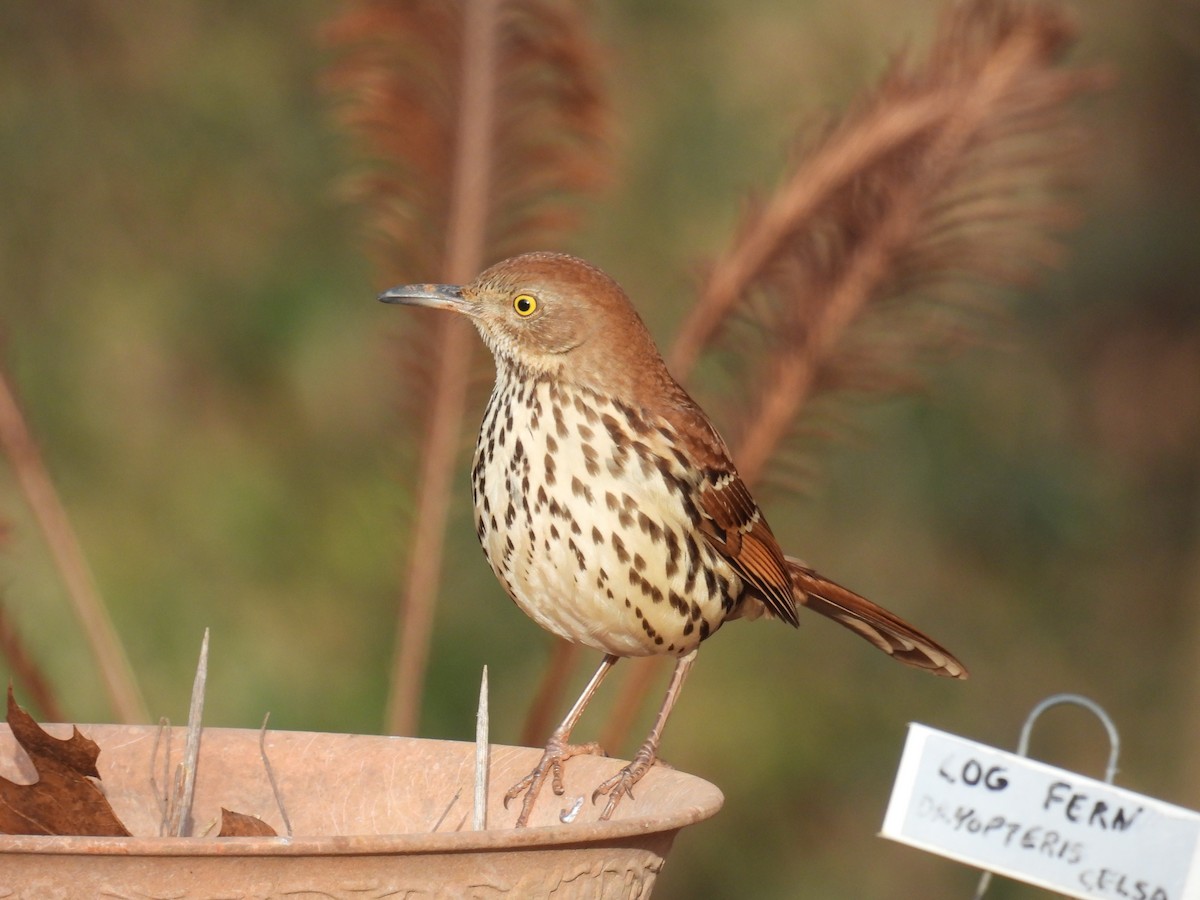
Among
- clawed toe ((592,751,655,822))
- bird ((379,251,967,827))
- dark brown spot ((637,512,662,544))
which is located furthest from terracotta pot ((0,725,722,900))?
dark brown spot ((637,512,662,544))

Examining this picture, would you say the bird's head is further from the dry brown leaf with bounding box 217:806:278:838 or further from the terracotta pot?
the dry brown leaf with bounding box 217:806:278:838

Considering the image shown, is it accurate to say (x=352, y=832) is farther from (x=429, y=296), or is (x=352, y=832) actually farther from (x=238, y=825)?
(x=429, y=296)

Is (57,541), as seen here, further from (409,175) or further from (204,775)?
(204,775)

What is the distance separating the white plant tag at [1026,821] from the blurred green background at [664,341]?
4.07m

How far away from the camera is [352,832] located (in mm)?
2615

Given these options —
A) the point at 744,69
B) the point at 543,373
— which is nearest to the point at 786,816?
the point at 744,69

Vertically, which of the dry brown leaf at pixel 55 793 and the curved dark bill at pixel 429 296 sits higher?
the curved dark bill at pixel 429 296

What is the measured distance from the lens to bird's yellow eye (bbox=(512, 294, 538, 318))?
10.3 ft

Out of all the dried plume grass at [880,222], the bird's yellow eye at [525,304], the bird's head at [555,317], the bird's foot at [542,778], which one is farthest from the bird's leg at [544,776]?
the dried plume grass at [880,222]

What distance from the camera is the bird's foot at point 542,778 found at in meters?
2.78

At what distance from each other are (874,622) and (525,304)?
1.02m

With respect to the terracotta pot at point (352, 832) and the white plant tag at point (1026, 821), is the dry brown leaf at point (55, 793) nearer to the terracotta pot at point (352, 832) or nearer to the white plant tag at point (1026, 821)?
the terracotta pot at point (352, 832)

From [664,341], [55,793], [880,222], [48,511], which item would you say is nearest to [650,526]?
[55,793]

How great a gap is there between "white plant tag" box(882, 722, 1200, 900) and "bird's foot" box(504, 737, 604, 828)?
0.54 meters
